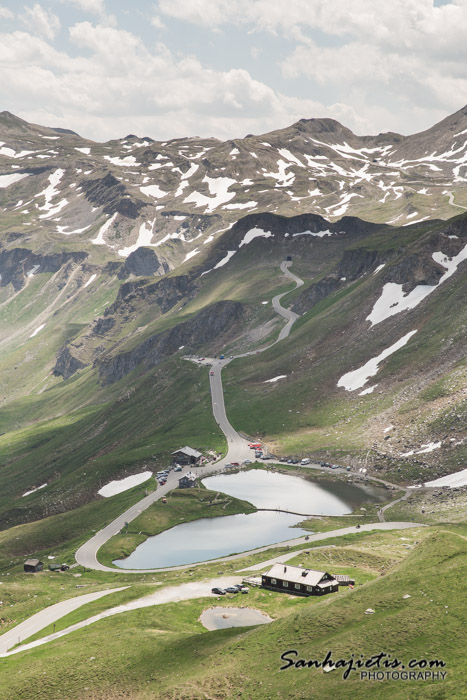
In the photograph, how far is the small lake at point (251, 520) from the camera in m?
102

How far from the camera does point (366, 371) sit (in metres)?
171

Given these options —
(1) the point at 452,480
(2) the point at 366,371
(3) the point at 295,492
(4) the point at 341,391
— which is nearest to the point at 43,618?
(3) the point at 295,492

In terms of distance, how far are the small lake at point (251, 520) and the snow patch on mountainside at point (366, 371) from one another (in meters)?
44.6

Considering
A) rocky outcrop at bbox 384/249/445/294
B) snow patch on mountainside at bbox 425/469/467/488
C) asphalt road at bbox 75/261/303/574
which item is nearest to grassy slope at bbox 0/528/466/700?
asphalt road at bbox 75/261/303/574

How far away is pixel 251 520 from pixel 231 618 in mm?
46401

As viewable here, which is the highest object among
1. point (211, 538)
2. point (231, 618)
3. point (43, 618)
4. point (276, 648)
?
point (276, 648)

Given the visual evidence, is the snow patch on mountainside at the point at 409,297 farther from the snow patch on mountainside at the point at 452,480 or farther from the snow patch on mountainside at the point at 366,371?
the snow patch on mountainside at the point at 452,480

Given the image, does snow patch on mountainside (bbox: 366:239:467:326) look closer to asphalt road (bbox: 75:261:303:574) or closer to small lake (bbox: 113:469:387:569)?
asphalt road (bbox: 75:261:303:574)

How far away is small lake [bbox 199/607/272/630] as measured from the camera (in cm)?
6450

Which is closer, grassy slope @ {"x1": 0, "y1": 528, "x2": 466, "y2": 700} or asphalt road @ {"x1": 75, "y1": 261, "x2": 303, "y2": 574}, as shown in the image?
grassy slope @ {"x1": 0, "y1": 528, "x2": 466, "y2": 700}

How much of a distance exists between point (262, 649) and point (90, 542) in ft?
221

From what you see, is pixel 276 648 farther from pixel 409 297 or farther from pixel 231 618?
pixel 409 297

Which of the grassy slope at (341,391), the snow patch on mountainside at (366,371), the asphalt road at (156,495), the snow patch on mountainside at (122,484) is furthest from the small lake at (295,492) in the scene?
the snow patch on mountainside at (366,371)

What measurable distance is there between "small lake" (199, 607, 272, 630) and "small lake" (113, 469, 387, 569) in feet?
93.3
